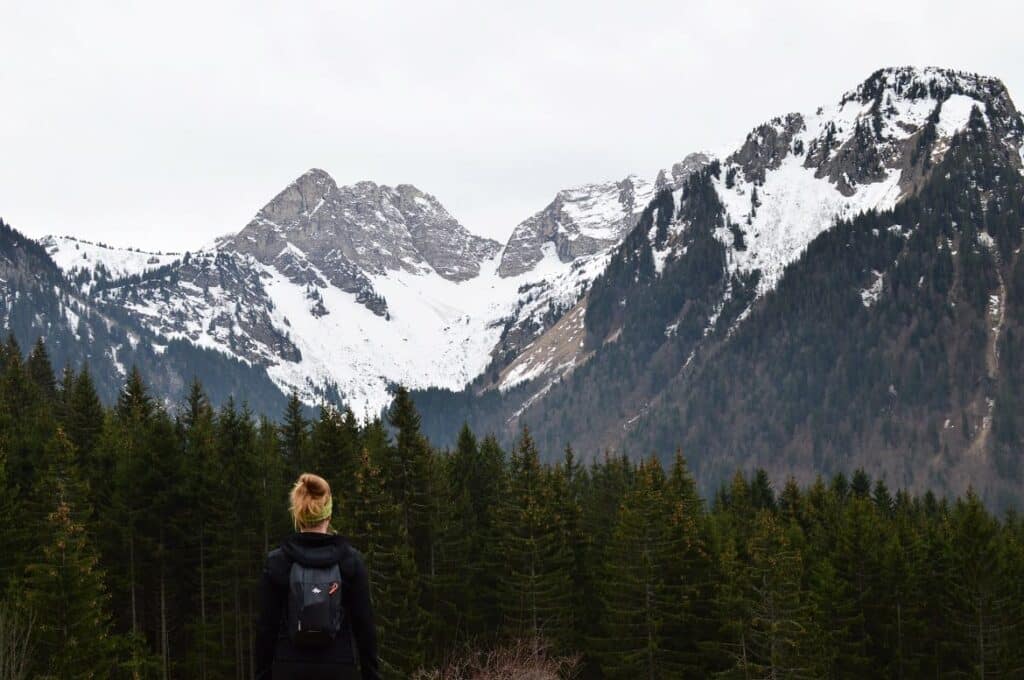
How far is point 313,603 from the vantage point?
9.75 metres

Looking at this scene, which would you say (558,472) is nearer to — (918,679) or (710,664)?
(710,664)

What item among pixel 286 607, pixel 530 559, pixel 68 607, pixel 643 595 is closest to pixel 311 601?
pixel 286 607

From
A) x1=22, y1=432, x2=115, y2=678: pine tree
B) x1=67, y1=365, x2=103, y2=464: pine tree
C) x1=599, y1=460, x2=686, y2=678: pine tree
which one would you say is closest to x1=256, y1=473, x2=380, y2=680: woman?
x1=22, y1=432, x2=115, y2=678: pine tree

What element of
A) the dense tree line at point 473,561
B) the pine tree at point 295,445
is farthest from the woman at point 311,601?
the pine tree at point 295,445

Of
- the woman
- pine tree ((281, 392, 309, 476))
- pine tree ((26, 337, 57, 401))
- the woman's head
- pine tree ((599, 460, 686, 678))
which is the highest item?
pine tree ((26, 337, 57, 401))

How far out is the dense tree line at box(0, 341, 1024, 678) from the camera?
48.5 m

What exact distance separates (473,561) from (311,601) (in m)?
53.3

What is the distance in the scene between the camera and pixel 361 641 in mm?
10273

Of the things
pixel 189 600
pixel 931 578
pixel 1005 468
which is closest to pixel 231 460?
pixel 189 600

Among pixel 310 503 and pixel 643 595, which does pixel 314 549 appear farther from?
pixel 643 595

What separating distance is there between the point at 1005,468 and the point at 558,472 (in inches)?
6265

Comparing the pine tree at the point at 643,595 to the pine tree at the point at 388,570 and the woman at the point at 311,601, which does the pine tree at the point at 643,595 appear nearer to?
the pine tree at the point at 388,570

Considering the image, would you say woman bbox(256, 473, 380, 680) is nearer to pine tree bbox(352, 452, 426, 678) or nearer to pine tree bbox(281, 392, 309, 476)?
pine tree bbox(352, 452, 426, 678)

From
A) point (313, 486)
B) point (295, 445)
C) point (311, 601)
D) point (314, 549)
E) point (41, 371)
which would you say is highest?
point (41, 371)
